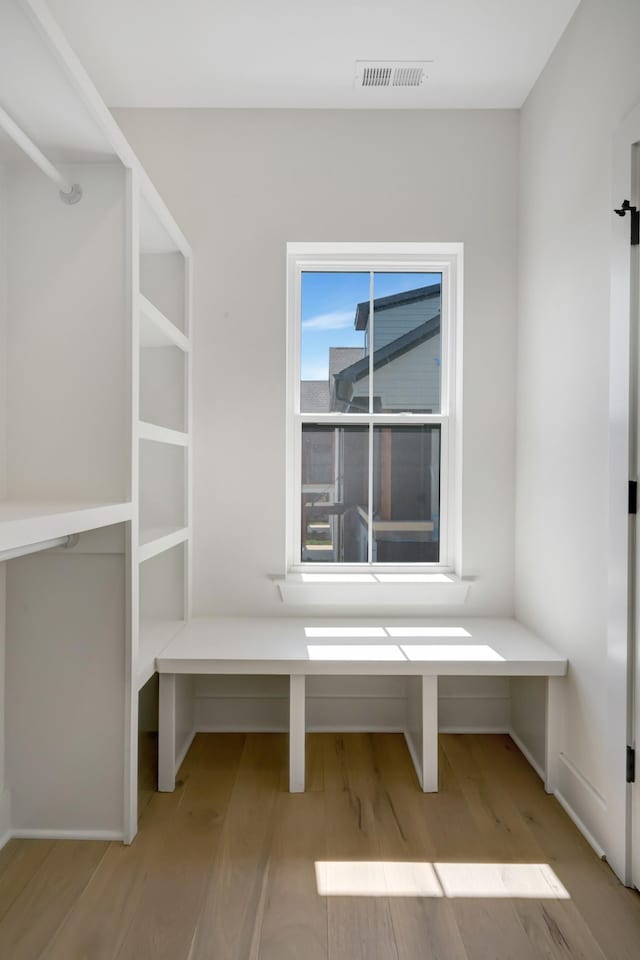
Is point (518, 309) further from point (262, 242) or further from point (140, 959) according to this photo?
point (140, 959)

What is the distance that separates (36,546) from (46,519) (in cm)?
33

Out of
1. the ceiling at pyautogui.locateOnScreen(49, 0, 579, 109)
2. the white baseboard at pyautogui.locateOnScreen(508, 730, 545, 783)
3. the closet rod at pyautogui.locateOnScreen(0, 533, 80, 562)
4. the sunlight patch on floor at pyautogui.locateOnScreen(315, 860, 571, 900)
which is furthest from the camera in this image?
the white baseboard at pyautogui.locateOnScreen(508, 730, 545, 783)

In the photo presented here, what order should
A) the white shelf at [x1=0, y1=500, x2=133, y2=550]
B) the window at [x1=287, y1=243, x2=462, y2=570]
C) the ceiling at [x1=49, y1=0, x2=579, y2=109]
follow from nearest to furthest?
1. the white shelf at [x1=0, y1=500, x2=133, y2=550]
2. the ceiling at [x1=49, y1=0, x2=579, y2=109]
3. the window at [x1=287, y1=243, x2=462, y2=570]

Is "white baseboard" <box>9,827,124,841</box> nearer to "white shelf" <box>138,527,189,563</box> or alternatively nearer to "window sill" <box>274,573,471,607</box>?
"white shelf" <box>138,527,189,563</box>

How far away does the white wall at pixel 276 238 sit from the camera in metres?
2.60

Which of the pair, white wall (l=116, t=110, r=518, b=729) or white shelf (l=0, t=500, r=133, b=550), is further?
white wall (l=116, t=110, r=518, b=729)

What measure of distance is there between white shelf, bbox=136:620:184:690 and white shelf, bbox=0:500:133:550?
0.55m

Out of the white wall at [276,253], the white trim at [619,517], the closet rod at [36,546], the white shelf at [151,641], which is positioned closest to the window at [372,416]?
the white wall at [276,253]

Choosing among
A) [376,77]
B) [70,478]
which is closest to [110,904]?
[70,478]

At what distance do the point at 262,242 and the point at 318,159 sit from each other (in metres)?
0.45

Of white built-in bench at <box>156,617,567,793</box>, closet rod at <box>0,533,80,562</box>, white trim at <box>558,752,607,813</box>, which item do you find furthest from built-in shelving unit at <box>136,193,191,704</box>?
white trim at <box>558,752,607,813</box>

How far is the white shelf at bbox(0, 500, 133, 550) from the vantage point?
1166 mm

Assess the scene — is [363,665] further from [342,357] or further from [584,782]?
[342,357]

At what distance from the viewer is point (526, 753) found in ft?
7.94
